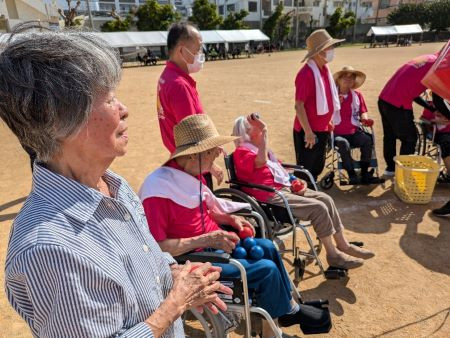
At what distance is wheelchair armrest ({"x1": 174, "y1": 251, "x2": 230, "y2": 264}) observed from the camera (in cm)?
191

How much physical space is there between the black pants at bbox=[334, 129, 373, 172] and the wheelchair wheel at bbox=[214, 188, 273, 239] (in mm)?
2195

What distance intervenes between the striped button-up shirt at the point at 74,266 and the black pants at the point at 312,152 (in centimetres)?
312

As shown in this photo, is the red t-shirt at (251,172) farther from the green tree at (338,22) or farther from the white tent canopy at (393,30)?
the green tree at (338,22)

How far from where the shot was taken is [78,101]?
99 cm

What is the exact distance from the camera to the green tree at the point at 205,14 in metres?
41.2

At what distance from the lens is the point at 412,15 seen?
51.4 m

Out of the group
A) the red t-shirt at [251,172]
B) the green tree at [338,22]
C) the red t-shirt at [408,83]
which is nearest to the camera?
the red t-shirt at [251,172]

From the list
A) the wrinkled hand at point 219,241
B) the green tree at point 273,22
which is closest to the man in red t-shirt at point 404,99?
the wrinkled hand at point 219,241

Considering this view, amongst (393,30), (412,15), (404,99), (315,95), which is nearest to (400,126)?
(404,99)

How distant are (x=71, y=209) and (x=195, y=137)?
1.29 metres

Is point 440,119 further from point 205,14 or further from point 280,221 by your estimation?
point 205,14

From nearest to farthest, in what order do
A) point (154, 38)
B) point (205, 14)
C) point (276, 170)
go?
1. point (276, 170)
2. point (154, 38)
3. point (205, 14)

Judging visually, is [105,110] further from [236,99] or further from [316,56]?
[236,99]

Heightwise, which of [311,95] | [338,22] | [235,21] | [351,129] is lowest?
[351,129]
